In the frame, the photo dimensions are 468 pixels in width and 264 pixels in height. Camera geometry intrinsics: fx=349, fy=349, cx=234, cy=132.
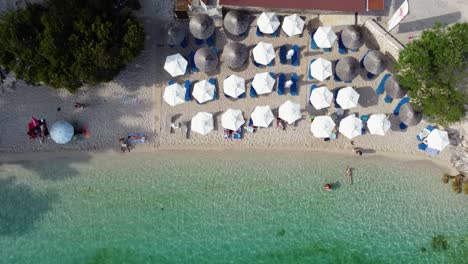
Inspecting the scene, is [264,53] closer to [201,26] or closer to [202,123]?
[201,26]

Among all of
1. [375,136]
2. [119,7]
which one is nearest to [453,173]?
[375,136]

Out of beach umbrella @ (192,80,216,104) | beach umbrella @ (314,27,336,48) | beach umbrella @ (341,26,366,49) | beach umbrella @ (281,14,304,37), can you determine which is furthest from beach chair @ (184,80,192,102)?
beach umbrella @ (341,26,366,49)

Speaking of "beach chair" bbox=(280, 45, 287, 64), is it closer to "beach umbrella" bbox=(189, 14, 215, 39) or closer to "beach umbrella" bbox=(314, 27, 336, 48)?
"beach umbrella" bbox=(314, 27, 336, 48)

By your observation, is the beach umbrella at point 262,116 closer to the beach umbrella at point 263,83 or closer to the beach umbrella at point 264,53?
the beach umbrella at point 263,83

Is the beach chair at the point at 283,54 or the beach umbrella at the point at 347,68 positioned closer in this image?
the beach umbrella at the point at 347,68

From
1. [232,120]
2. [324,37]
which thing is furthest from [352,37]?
[232,120]


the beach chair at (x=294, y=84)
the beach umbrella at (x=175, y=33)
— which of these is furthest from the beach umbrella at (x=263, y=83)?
the beach umbrella at (x=175, y=33)
